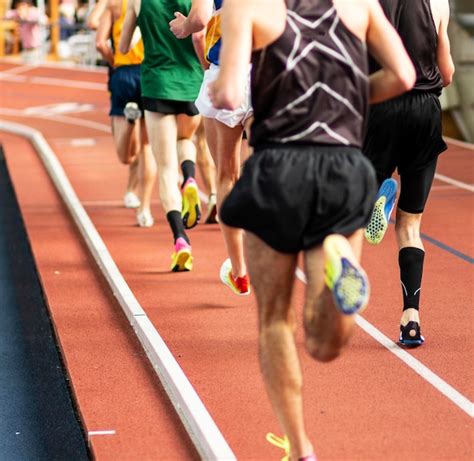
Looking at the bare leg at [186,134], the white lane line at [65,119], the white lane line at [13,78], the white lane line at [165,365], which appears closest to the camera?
the white lane line at [165,365]

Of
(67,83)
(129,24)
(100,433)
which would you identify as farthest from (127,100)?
(67,83)

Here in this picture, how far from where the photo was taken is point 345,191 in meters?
4.42

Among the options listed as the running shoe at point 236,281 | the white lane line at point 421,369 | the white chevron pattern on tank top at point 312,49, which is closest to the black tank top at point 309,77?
the white chevron pattern on tank top at point 312,49

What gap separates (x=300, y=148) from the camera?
443 centimetres

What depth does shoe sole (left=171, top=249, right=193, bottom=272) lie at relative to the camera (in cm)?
906

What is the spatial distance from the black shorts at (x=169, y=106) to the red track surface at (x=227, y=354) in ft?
3.77

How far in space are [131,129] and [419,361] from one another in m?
5.23

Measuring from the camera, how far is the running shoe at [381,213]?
6793mm

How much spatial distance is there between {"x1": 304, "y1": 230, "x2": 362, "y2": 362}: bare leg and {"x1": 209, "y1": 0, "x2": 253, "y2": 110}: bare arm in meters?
0.61

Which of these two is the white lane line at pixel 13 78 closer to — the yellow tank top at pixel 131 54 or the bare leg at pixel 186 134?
the yellow tank top at pixel 131 54

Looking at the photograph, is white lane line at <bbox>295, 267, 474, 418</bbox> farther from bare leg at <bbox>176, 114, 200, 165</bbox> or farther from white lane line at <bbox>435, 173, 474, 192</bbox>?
white lane line at <bbox>435, 173, 474, 192</bbox>

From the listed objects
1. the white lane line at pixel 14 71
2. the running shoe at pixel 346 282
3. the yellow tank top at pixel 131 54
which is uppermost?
the running shoe at pixel 346 282

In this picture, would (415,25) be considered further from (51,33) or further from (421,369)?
(51,33)

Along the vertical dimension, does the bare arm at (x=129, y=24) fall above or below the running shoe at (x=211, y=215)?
above
